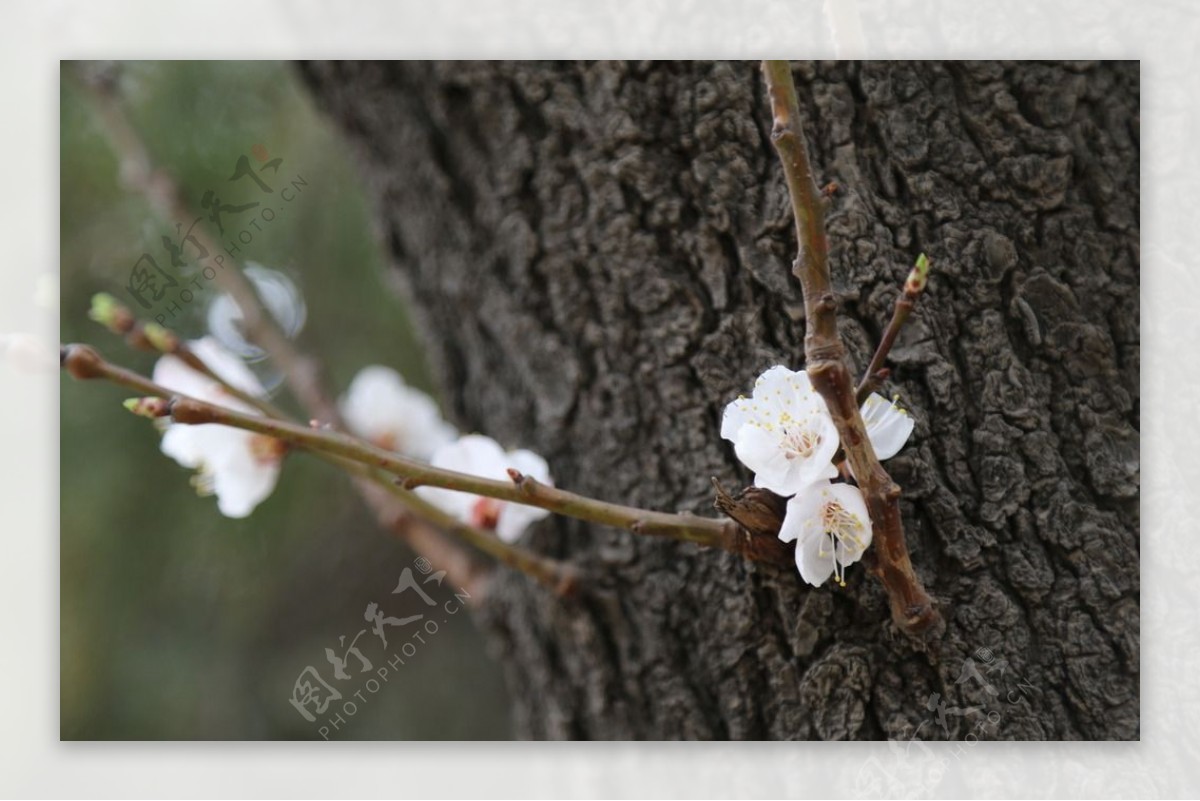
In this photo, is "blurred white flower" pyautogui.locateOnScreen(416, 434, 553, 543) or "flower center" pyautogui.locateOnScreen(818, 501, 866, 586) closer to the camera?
"flower center" pyautogui.locateOnScreen(818, 501, 866, 586)

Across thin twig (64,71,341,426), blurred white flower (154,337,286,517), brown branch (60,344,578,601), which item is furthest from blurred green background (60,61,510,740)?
blurred white flower (154,337,286,517)

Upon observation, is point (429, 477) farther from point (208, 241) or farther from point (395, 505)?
point (208, 241)

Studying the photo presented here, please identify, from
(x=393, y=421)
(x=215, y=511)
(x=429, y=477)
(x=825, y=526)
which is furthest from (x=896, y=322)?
(x=215, y=511)

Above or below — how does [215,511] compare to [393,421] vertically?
below

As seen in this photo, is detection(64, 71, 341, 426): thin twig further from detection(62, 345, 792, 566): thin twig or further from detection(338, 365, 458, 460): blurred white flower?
detection(62, 345, 792, 566): thin twig

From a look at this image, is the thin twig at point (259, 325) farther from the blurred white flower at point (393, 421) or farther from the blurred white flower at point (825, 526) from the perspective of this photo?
the blurred white flower at point (825, 526)

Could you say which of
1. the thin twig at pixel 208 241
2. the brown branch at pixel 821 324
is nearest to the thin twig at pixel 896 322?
the brown branch at pixel 821 324
